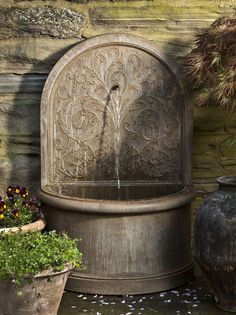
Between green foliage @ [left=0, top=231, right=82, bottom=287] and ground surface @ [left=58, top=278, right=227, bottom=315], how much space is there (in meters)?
0.32

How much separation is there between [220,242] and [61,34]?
176 centimetres

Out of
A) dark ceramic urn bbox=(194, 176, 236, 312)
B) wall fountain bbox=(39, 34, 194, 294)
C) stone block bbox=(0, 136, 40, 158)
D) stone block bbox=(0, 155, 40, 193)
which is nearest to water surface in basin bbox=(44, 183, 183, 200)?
wall fountain bbox=(39, 34, 194, 294)

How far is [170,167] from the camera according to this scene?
4.62 meters

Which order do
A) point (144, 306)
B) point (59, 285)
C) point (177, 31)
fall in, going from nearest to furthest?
1. point (59, 285)
2. point (144, 306)
3. point (177, 31)

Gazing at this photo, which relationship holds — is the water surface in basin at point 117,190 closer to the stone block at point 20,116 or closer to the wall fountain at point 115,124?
the wall fountain at point 115,124

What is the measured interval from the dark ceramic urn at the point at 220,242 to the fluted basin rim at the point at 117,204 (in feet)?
0.90

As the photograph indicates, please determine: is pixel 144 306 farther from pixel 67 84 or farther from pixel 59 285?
pixel 67 84

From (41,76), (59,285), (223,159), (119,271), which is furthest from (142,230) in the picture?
(41,76)

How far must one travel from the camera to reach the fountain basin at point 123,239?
13.1 ft

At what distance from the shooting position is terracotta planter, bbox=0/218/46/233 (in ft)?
12.8

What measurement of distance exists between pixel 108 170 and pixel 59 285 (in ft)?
3.91

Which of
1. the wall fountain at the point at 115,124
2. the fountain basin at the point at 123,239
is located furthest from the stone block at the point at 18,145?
the fountain basin at the point at 123,239

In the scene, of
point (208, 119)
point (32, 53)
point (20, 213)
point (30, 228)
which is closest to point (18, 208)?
point (20, 213)

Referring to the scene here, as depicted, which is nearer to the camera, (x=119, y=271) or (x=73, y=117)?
(x=119, y=271)
